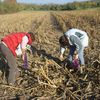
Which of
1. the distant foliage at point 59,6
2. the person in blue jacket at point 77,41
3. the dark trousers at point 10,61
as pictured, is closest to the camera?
the dark trousers at point 10,61

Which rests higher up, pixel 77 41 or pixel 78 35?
pixel 78 35

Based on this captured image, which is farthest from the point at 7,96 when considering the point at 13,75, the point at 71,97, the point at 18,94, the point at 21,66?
the point at 21,66

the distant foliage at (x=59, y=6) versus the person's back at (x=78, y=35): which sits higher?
the distant foliage at (x=59, y=6)

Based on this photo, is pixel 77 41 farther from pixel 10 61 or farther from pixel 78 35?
pixel 10 61

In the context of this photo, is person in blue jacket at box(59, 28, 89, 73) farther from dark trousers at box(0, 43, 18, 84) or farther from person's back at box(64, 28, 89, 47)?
dark trousers at box(0, 43, 18, 84)

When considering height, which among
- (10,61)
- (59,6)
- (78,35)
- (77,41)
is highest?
(59,6)

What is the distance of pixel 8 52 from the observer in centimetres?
838

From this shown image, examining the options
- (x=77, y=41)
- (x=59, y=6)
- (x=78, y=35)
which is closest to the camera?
(x=77, y=41)

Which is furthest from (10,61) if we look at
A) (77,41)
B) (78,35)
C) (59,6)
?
(59,6)

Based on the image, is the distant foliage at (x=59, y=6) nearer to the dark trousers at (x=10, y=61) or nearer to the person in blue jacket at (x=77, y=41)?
the person in blue jacket at (x=77, y=41)

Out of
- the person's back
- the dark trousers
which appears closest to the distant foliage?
the person's back

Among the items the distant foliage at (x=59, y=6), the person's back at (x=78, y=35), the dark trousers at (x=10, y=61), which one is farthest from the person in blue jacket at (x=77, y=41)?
A: the distant foliage at (x=59, y=6)

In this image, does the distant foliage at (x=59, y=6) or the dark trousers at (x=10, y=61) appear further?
the distant foliage at (x=59, y=6)

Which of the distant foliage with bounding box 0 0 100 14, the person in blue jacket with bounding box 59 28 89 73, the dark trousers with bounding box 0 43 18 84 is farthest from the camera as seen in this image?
the distant foliage with bounding box 0 0 100 14
